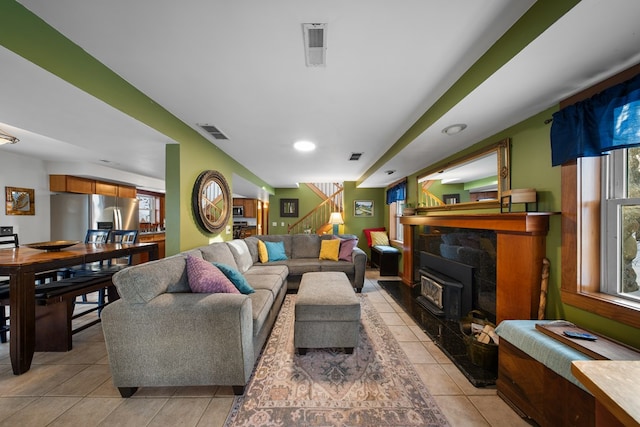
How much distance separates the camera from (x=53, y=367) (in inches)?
70.4

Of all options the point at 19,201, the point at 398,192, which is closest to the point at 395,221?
the point at 398,192

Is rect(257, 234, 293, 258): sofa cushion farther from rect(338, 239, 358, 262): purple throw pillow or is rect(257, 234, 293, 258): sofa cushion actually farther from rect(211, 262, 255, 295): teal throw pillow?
rect(211, 262, 255, 295): teal throw pillow


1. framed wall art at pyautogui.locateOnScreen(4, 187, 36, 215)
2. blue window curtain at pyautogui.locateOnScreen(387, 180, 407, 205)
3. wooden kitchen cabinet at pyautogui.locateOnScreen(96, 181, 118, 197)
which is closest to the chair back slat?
framed wall art at pyautogui.locateOnScreen(4, 187, 36, 215)

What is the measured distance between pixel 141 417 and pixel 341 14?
2.65 metres

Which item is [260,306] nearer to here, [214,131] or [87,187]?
[214,131]

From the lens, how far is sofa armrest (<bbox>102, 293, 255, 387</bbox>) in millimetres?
1448

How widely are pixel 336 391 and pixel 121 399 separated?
1492 millimetres

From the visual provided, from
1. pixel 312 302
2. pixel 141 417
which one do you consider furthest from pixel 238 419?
pixel 312 302

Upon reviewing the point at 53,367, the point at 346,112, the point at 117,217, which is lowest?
the point at 53,367

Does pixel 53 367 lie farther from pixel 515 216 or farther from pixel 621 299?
pixel 621 299

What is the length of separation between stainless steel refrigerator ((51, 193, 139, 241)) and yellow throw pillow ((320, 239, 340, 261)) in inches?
169

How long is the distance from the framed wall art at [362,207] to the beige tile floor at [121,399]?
438 centimetres

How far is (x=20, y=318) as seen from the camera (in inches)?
66.1

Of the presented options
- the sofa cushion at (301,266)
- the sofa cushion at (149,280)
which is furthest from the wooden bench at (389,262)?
the sofa cushion at (149,280)
